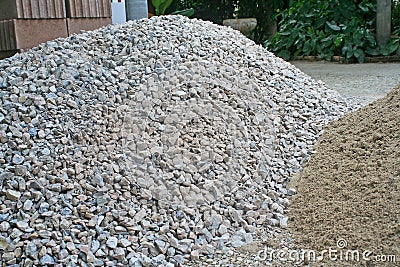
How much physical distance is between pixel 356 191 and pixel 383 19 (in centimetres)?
479

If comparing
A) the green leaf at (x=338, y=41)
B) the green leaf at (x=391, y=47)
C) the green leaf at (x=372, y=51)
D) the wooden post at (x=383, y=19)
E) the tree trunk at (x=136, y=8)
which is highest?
the tree trunk at (x=136, y=8)

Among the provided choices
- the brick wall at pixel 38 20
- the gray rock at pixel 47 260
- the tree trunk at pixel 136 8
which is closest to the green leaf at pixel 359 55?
the tree trunk at pixel 136 8

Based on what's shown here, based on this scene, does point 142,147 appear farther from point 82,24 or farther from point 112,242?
point 82,24

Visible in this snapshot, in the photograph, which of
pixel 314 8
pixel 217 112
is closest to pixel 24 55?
pixel 217 112

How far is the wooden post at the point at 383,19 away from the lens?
6031 millimetres

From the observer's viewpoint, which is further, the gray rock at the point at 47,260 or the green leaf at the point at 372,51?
the green leaf at the point at 372,51

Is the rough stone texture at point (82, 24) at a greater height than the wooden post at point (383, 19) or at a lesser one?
greater

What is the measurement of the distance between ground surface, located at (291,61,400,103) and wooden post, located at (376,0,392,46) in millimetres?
535

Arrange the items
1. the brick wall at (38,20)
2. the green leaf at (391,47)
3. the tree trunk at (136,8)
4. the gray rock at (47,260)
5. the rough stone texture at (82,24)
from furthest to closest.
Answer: the green leaf at (391,47), the tree trunk at (136,8), the rough stone texture at (82,24), the brick wall at (38,20), the gray rock at (47,260)

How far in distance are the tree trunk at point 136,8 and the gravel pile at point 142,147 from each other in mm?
1111

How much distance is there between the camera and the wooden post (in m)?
6.03

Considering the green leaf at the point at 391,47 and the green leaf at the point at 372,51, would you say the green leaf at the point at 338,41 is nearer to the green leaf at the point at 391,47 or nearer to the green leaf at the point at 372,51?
the green leaf at the point at 372,51

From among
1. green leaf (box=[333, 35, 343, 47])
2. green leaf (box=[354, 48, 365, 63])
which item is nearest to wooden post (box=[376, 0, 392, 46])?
green leaf (box=[354, 48, 365, 63])

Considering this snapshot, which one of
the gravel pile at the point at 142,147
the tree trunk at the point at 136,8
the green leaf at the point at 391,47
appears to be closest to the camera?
the gravel pile at the point at 142,147
